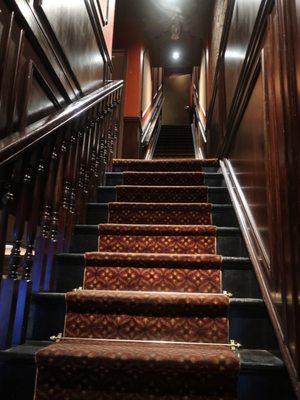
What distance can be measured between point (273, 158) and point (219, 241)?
2.95ft

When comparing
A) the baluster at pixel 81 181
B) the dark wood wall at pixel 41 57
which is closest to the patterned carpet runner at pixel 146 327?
the baluster at pixel 81 181

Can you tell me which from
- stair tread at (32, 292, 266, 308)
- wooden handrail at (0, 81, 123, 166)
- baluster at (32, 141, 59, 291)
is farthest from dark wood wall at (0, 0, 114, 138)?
stair tread at (32, 292, 266, 308)

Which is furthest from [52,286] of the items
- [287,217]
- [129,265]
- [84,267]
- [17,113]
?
[287,217]

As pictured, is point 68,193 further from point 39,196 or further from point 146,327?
point 146,327

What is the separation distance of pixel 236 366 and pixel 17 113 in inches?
59.0

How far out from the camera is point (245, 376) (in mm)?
1419

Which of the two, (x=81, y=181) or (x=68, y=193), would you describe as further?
(x=81, y=181)

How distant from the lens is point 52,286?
2.03 metres

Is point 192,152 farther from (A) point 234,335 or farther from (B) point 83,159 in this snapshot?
(A) point 234,335

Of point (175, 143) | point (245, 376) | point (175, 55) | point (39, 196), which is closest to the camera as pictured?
point (245, 376)

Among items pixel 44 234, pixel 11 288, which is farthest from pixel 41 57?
pixel 11 288

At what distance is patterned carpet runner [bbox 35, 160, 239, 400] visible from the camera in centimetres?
139

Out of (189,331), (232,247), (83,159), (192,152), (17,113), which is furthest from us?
(192,152)

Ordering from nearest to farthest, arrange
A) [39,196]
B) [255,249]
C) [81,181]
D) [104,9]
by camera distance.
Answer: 1. [39,196]
2. [255,249]
3. [81,181]
4. [104,9]
